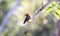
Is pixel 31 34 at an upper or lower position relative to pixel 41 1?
lower

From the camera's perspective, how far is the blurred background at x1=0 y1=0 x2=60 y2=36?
5.06ft

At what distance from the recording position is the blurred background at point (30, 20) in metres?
1.54

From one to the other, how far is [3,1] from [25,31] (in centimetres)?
32

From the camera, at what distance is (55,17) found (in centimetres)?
156

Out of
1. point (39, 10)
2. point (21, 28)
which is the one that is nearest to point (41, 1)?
point (39, 10)

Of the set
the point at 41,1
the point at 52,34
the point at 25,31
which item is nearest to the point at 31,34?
the point at 25,31

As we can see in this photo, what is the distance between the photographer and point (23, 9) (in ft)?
5.10

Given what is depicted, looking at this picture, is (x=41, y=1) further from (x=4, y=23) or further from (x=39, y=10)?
(x=4, y=23)

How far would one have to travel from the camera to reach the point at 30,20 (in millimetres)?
1560

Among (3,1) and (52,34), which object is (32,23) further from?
(3,1)

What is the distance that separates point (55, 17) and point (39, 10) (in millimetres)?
154

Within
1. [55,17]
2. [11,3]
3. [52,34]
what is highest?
[11,3]

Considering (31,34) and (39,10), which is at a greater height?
(39,10)

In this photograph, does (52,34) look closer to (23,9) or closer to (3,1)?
(23,9)
